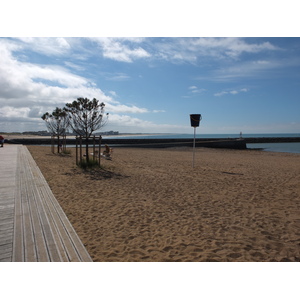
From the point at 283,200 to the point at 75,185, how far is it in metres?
6.44

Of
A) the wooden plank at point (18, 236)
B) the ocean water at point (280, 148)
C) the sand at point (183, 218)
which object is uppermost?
the ocean water at point (280, 148)

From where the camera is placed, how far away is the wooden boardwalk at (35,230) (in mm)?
3088

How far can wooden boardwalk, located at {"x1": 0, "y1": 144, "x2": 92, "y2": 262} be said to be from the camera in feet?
10.1

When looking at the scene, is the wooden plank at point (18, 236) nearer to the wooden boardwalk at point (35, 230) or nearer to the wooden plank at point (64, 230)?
the wooden boardwalk at point (35, 230)

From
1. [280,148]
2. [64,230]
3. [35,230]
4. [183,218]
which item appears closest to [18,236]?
[35,230]

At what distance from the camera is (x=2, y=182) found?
7.35 m

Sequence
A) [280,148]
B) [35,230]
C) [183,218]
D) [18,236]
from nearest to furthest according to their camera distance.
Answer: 1. [18,236]
2. [35,230]
3. [183,218]
4. [280,148]

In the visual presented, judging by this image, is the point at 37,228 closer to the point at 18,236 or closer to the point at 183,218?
the point at 18,236

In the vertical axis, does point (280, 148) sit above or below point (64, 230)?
above

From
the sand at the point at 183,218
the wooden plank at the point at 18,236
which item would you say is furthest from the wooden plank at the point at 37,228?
the sand at the point at 183,218

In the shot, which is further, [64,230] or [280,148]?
[280,148]

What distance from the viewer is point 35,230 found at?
3820mm
